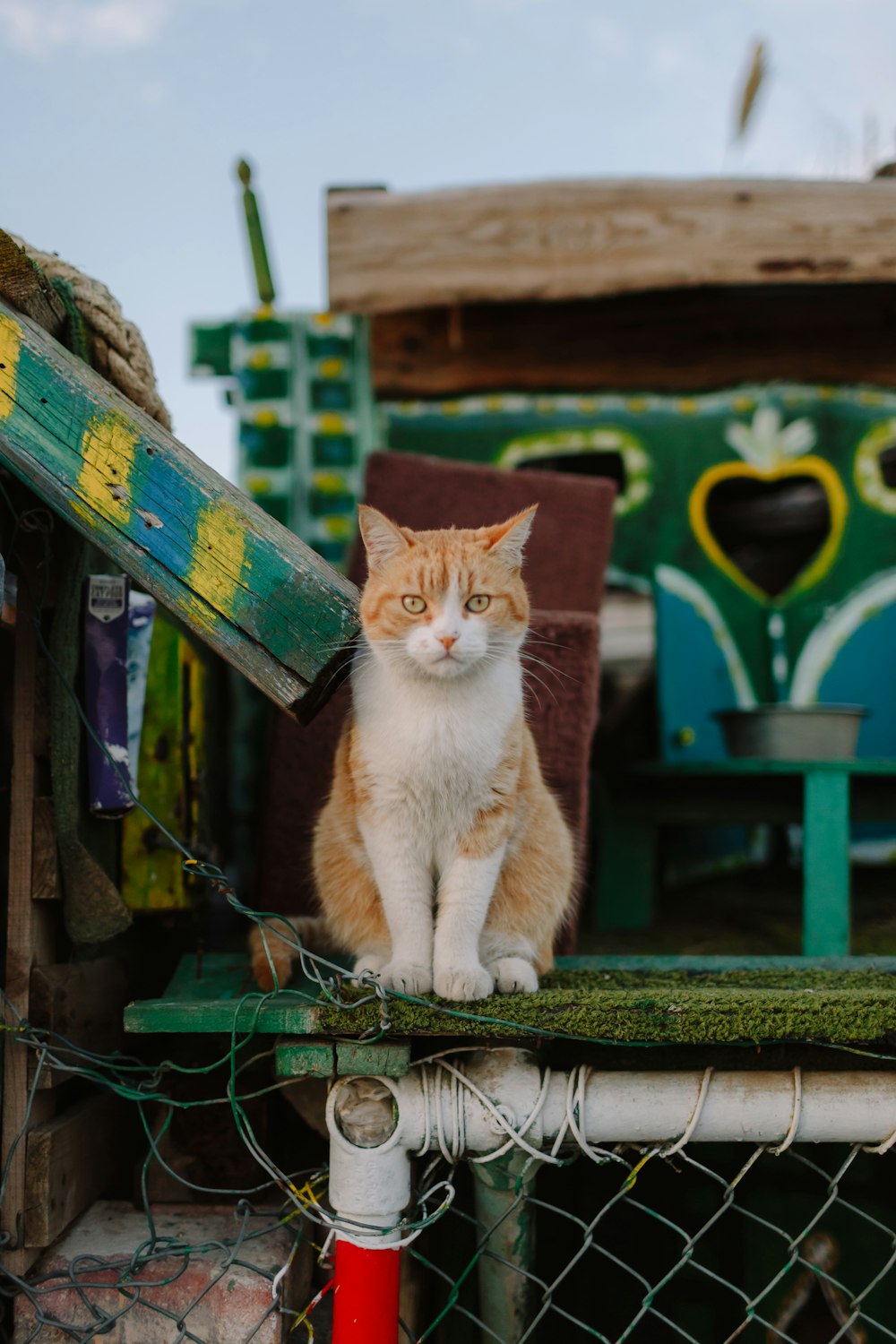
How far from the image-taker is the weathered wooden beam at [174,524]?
1429 millimetres

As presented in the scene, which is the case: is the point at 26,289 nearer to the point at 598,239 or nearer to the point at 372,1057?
the point at 372,1057

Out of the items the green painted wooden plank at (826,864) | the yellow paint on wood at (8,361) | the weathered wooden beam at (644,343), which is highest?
the weathered wooden beam at (644,343)

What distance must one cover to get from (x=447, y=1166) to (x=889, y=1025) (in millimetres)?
927

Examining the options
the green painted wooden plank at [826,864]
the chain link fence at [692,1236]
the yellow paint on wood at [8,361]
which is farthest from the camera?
the green painted wooden plank at [826,864]

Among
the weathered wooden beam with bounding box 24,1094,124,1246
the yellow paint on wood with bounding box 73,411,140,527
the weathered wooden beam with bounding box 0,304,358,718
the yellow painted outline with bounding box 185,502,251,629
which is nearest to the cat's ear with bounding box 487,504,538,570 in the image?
the weathered wooden beam with bounding box 0,304,358,718

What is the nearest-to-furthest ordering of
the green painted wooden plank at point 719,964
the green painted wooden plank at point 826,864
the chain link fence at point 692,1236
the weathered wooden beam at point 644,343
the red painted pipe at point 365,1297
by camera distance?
the red painted pipe at point 365,1297
the green painted wooden plank at point 719,964
the chain link fence at point 692,1236
the green painted wooden plank at point 826,864
the weathered wooden beam at point 644,343

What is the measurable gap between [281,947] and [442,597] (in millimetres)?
710

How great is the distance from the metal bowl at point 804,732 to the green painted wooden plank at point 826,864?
0.18m

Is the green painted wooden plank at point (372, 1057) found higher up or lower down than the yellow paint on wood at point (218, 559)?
lower down

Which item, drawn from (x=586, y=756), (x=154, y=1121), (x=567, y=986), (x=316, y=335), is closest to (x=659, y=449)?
(x=316, y=335)

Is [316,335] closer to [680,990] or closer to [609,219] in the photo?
[609,219]

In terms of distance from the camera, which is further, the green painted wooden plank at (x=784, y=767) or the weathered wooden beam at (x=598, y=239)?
the weathered wooden beam at (x=598, y=239)

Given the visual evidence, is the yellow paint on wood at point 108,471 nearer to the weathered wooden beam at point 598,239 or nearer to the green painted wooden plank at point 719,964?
the green painted wooden plank at point 719,964

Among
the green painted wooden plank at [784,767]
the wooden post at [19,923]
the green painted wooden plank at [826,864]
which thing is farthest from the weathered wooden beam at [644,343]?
the wooden post at [19,923]
